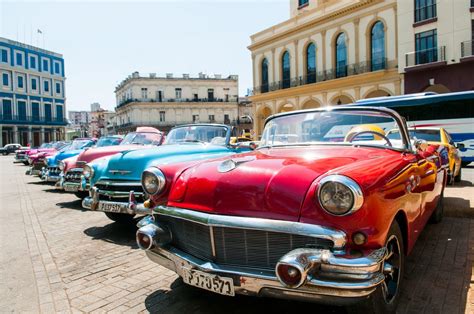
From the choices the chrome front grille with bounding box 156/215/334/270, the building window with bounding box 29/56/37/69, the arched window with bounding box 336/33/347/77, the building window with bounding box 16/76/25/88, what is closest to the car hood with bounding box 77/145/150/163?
the chrome front grille with bounding box 156/215/334/270

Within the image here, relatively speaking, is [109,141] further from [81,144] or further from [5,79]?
[5,79]

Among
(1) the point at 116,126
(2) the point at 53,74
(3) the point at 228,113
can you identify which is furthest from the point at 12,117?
(3) the point at 228,113

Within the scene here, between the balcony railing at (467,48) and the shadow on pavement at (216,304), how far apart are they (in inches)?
857

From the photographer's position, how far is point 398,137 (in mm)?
3809

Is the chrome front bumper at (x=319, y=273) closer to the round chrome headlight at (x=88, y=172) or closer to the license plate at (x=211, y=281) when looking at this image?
the license plate at (x=211, y=281)

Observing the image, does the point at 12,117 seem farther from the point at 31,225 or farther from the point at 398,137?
the point at 398,137

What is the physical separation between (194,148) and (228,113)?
59686 mm

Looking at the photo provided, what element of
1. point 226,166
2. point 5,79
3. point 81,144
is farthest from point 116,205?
point 5,79

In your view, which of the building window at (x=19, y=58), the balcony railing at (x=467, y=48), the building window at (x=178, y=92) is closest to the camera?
the balcony railing at (x=467, y=48)

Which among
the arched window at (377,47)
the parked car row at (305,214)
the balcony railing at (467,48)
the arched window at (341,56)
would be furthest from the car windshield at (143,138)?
the arched window at (341,56)

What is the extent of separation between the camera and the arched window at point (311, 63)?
29469 mm

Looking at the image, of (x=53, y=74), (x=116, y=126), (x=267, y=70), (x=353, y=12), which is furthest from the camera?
(x=116, y=126)

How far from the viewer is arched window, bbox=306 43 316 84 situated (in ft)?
96.7

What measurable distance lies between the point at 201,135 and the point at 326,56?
23.6 metres
